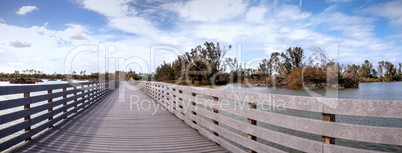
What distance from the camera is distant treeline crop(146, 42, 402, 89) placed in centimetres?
1622

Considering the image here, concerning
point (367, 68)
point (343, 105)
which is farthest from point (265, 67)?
point (343, 105)

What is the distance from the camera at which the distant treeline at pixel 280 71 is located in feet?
53.2

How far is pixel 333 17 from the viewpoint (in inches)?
507

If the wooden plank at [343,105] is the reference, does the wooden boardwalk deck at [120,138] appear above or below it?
below

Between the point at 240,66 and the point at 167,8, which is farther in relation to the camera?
the point at 240,66

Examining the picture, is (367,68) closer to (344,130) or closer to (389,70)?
(389,70)

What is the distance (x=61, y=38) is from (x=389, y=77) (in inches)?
934

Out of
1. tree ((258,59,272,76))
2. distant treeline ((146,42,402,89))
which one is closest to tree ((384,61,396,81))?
distant treeline ((146,42,402,89))

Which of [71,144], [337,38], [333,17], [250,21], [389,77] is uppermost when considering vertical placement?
[250,21]

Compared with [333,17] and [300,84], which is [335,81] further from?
[333,17]

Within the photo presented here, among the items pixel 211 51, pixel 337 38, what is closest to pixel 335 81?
pixel 337 38

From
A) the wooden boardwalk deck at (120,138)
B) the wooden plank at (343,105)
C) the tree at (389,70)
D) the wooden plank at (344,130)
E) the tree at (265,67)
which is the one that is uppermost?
the tree at (265,67)

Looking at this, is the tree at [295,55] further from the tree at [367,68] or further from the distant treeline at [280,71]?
the tree at [367,68]

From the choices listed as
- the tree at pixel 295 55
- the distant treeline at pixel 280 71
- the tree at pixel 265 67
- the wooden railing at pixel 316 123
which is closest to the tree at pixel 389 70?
the distant treeline at pixel 280 71
